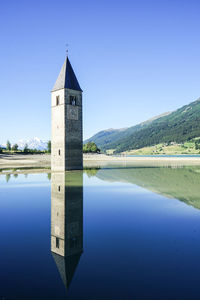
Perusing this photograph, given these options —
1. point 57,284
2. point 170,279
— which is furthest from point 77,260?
point 170,279

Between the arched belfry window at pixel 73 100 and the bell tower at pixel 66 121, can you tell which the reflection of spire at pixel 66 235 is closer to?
the bell tower at pixel 66 121

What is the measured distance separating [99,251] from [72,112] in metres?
35.9

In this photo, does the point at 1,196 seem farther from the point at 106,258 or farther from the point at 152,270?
the point at 152,270

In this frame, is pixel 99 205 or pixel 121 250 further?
pixel 99 205

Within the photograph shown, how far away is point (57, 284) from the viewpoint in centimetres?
580

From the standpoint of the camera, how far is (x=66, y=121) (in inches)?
1610

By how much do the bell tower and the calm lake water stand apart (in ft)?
87.0

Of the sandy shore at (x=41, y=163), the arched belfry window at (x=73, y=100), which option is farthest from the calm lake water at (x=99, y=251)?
the arched belfry window at (x=73, y=100)

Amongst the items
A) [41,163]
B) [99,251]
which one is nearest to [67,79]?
[41,163]

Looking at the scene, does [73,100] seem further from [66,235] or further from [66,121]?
[66,235]

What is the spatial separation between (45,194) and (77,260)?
37.9ft

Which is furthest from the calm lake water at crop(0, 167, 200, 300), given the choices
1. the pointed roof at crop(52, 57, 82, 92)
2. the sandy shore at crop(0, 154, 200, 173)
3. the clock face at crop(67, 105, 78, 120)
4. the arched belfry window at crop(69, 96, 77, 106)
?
the pointed roof at crop(52, 57, 82, 92)

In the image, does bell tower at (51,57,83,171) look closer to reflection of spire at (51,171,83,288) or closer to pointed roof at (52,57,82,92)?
pointed roof at (52,57,82,92)

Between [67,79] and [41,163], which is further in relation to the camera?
[41,163]
